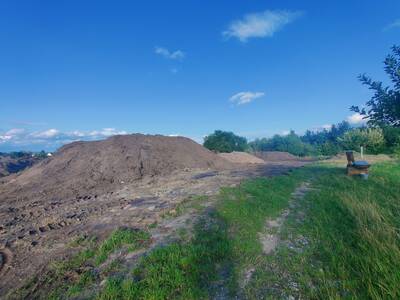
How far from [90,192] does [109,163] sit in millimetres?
4730

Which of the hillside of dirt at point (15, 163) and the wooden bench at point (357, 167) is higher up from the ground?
the hillside of dirt at point (15, 163)

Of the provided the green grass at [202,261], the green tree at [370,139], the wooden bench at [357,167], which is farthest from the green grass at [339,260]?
the wooden bench at [357,167]

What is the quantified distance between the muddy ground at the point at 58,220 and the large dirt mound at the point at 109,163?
104 inches

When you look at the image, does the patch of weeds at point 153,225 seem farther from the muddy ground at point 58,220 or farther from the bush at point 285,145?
the bush at point 285,145

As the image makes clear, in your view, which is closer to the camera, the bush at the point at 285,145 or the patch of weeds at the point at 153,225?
the patch of weeds at the point at 153,225

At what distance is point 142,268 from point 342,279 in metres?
3.18

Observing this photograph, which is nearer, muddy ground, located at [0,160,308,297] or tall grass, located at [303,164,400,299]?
tall grass, located at [303,164,400,299]

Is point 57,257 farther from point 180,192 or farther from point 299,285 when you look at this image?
point 180,192

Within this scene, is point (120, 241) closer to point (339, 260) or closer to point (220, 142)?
point (339, 260)

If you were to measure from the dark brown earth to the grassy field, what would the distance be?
125 cm

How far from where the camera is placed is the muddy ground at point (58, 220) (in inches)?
199

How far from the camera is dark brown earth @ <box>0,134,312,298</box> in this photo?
5.86m

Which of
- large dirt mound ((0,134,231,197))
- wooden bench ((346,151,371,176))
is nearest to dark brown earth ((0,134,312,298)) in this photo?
large dirt mound ((0,134,231,197))

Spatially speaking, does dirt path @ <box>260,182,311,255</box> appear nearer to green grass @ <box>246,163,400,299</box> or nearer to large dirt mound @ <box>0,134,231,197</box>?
green grass @ <box>246,163,400,299</box>
